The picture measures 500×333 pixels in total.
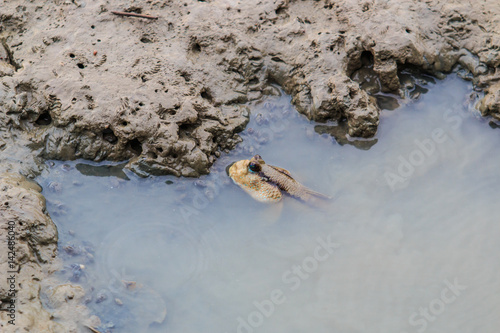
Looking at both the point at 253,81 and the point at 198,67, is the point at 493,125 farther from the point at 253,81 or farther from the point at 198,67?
the point at 198,67

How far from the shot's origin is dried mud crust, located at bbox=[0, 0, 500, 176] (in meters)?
4.92

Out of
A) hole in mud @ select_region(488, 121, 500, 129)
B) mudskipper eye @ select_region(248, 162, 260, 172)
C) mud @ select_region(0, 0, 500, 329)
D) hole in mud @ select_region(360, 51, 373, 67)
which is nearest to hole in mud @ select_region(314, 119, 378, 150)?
mud @ select_region(0, 0, 500, 329)

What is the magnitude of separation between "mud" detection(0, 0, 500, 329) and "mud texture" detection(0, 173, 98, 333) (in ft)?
0.96

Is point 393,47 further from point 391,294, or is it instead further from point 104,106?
point 104,106

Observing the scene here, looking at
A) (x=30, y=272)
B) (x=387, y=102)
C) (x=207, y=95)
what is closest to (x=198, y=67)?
(x=207, y=95)

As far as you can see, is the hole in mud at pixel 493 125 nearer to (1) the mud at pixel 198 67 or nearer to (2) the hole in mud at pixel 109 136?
(1) the mud at pixel 198 67

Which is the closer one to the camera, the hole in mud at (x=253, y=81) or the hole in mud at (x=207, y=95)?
the hole in mud at (x=207, y=95)

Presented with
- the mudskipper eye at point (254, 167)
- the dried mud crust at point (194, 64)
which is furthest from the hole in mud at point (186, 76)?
the mudskipper eye at point (254, 167)

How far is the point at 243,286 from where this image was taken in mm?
4316

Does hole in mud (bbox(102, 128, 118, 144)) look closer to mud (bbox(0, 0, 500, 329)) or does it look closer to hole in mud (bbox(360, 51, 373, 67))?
mud (bbox(0, 0, 500, 329))

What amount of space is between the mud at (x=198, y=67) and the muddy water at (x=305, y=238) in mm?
283

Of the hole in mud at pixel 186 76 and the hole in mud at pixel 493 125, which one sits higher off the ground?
the hole in mud at pixel 186 76

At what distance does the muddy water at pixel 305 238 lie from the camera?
13.7ft

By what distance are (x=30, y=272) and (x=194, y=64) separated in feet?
9.58
